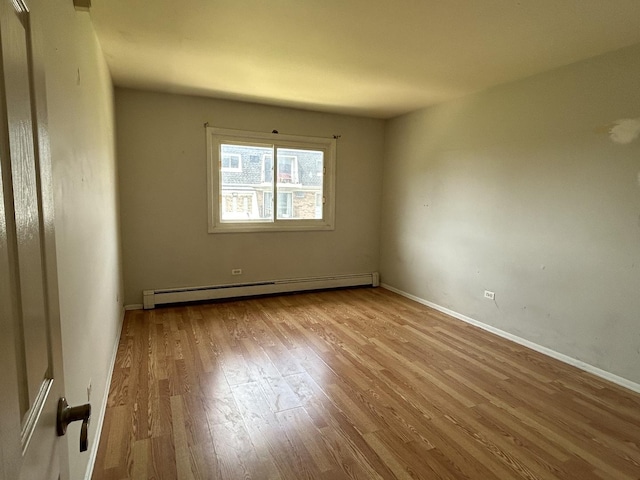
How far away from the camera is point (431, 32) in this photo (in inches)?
96.2

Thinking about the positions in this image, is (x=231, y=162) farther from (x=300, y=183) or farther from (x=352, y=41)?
(x=352, y=41)

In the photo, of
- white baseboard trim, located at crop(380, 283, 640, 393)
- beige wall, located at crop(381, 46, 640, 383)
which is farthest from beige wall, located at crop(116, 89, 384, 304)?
white baseboard trim, located at crop(380, 283, 640, 393)

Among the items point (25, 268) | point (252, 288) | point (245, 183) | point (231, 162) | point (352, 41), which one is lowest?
point (252, 288)

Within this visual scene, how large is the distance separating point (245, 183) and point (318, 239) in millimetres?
1264

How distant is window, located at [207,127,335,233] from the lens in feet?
14.6

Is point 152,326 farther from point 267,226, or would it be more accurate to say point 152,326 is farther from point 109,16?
point 109,16

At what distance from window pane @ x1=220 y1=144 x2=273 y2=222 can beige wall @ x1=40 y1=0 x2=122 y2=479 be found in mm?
1829

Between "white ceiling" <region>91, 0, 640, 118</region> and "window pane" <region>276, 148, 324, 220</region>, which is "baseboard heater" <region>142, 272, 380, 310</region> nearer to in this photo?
"window pane" <region>276, 148, 324, 220</region>

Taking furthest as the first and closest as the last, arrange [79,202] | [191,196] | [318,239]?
[318,239] < [191,196] < [79,202]

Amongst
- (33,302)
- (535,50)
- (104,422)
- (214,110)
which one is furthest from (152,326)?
(535,50)

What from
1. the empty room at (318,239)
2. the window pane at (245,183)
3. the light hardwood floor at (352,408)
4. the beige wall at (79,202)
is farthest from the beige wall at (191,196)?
the beige wall at (79,202)

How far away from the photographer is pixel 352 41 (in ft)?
8.56

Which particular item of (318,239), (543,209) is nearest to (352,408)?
(543,209)

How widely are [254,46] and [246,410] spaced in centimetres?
258
